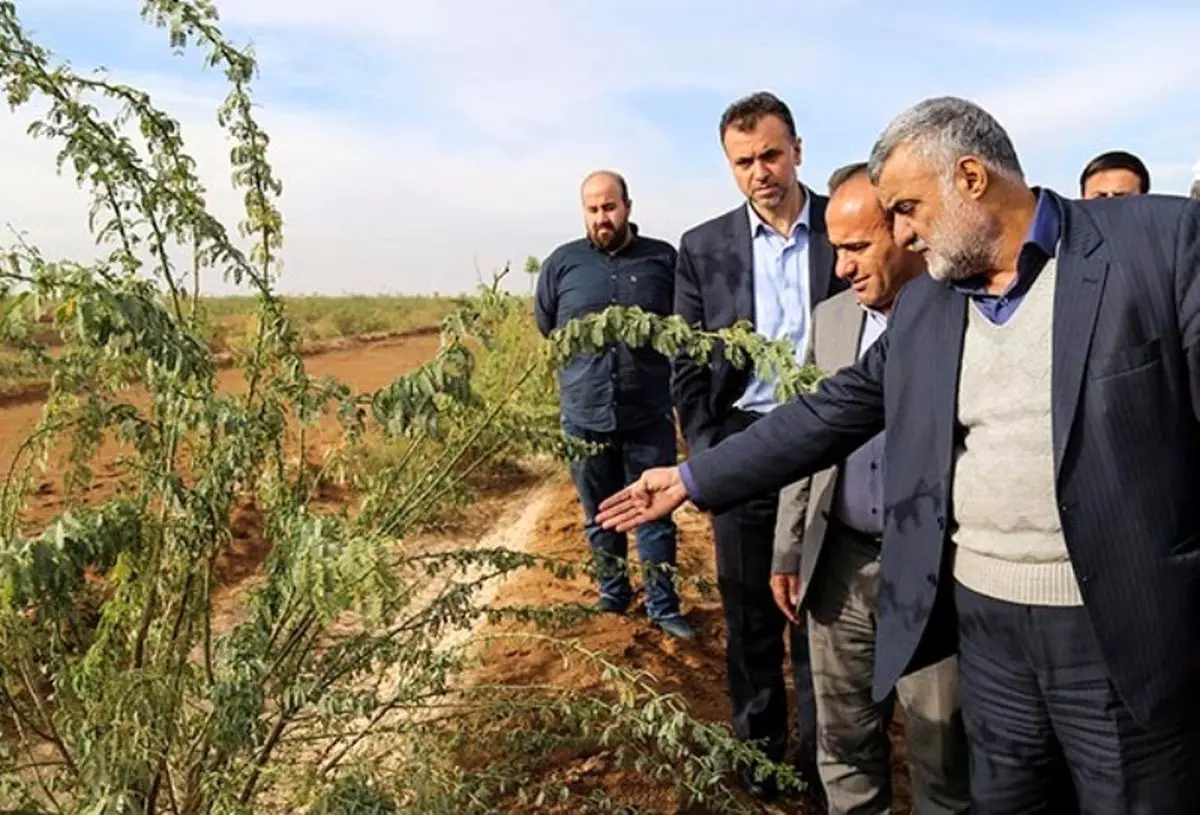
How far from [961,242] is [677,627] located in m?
2.93

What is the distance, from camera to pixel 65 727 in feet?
6.60

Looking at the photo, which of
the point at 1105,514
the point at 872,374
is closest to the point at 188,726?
the point at 872,374

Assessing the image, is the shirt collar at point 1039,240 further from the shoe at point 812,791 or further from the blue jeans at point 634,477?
the blue jeans at point 634,477

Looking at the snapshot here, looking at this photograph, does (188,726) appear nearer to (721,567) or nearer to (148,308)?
(148,308)

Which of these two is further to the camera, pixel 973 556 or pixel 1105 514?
pixel 973 556

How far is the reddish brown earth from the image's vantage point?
A: 3.21 meters

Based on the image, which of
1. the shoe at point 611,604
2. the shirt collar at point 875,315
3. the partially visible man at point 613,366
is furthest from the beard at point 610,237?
the shirt collar at point 875,315

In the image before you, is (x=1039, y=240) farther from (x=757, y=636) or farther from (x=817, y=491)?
(x=757, y=636)

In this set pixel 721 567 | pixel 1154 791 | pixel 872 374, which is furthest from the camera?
pixel 721 567

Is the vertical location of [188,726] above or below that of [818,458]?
below

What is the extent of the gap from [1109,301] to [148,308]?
4.70ft

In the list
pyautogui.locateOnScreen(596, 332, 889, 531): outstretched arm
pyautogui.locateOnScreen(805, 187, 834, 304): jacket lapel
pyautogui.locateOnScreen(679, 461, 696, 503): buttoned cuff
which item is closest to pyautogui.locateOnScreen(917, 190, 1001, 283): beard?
pyautogui.locateOnScreen(596, 332, 889, 531): outstretched arm

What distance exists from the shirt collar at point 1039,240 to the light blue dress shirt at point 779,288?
1.14 m

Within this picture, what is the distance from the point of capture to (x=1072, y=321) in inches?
69.0
